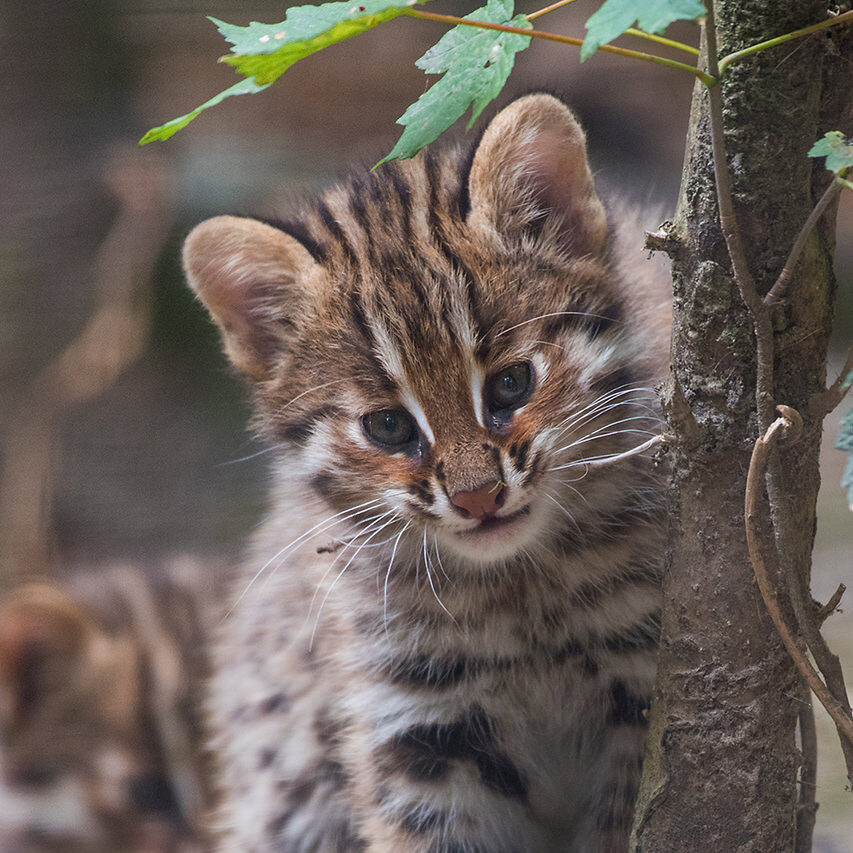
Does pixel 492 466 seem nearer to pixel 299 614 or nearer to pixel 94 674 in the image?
pixel 299 614

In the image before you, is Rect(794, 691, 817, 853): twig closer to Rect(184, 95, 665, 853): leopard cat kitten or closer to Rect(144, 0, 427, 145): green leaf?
Rect(184, 95, 665, 853): leopard cat kitten

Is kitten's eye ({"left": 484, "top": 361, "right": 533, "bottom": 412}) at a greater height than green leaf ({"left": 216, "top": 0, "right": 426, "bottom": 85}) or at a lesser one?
lesser

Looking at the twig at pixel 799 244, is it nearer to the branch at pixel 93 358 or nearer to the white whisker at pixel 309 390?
the white whisker at pixel 309 390

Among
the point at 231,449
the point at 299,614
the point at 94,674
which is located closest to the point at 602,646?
the point at 299,614

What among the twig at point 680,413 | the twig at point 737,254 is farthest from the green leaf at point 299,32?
the twig at point 680,413

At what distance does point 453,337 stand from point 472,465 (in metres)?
0.21

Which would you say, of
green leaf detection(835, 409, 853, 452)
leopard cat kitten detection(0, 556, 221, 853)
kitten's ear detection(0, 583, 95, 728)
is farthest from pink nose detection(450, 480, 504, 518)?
kitten's ear detection(0, 583, 95, 728)

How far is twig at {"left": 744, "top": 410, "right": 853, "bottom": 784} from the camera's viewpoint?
1108 mm

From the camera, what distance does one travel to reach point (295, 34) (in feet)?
3.08

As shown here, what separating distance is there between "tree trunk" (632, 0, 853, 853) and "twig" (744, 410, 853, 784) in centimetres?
4

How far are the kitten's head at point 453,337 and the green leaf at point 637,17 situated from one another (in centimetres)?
72

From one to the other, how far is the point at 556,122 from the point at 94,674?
2035 millimetres

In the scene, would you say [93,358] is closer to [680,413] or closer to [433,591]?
[433,591]

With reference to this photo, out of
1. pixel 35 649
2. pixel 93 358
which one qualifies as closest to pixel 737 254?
pixel 35 649
